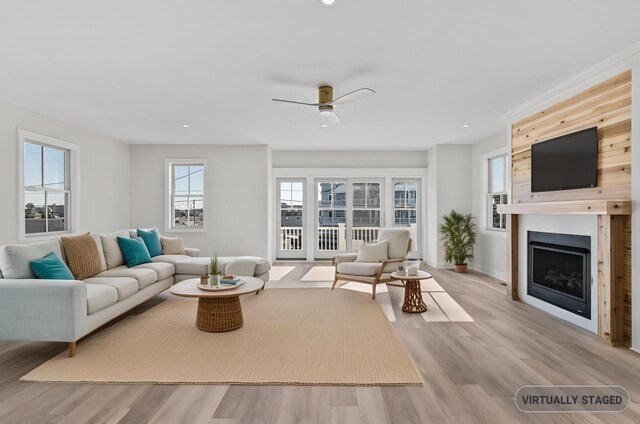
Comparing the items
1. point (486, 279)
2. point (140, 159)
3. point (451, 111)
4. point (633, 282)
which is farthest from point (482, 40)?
point (140, 159)

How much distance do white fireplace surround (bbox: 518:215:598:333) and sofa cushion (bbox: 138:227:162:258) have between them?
537 cm

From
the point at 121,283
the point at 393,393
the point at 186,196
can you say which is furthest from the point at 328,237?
the point at 393,393

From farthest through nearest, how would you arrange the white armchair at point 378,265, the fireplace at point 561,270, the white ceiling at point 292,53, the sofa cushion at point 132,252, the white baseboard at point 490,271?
the white baseboard at point 490,271 → the white armchair at point 378,265 → the sofa cushion at point 132,252 → the fireplace at point 561,270 → the white ceiling at point 292,53

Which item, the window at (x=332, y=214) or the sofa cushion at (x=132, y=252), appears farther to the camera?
the window at (x=332, y=214)

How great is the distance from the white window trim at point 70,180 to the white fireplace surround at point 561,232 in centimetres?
679

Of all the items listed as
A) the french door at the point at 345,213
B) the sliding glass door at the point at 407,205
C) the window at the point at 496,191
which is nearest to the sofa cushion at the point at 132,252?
the french door at the point at 345,213

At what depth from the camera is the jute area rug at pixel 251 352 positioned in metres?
2.61

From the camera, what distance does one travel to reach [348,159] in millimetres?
8156

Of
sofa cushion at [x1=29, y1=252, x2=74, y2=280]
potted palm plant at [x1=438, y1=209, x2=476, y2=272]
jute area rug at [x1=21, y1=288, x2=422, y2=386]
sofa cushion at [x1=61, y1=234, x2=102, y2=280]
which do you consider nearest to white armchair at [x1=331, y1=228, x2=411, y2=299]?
jute area rug at [x1=21, y1=288, x2=422, y2=386]

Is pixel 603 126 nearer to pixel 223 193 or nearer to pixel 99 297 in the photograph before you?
pixel 99 297

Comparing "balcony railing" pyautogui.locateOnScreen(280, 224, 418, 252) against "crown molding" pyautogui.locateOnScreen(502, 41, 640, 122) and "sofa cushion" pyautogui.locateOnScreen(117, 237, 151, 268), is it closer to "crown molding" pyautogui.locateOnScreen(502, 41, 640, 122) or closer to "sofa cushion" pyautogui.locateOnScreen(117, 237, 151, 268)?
"sofa cushion" pyautogui.locateOnScreen(117, 237, 151, 268)

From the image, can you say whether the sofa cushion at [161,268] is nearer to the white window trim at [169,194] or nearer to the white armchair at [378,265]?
the white armchair at [378,265]

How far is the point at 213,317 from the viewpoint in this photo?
358cm

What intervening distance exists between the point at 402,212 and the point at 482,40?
5565 mm
